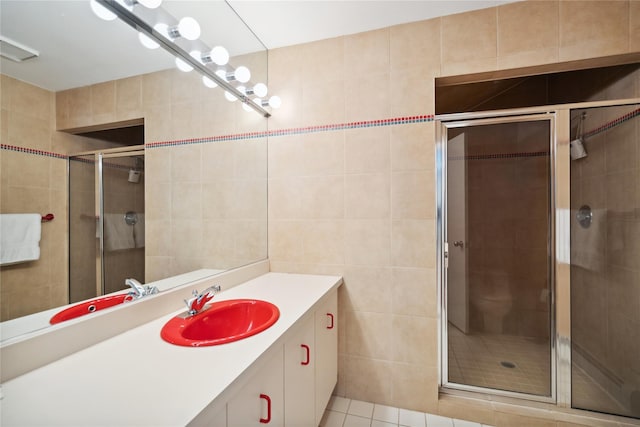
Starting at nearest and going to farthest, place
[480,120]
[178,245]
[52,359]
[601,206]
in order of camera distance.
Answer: [52,359] < [178,245] < [601,206] < [480,120]

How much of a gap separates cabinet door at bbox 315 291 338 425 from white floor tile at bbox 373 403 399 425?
0.28m

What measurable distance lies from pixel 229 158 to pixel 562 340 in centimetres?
216

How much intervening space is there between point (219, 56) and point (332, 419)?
82.4 inches

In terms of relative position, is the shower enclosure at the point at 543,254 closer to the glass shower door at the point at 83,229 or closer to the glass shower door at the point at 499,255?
the glass shower door at the point at 499,255

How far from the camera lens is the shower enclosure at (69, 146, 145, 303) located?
865mm

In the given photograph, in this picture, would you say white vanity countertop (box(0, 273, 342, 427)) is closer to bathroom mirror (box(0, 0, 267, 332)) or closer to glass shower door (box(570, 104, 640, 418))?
bathroom mirror (box(0, 0, 267, 332))

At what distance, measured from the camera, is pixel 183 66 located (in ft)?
4.24

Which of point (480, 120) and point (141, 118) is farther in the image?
point (480, 120)

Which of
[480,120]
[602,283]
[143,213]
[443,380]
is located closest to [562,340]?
[602,283]

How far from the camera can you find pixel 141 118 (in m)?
1.09

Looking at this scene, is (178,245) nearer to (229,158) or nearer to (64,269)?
(64,269)

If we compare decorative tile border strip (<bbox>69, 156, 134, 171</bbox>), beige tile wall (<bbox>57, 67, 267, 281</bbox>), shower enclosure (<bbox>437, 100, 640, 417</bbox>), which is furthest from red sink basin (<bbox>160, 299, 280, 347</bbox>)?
shower enclosure (<bbox>437, 100, 640, 417</bbox>)

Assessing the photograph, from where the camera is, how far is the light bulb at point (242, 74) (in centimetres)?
154

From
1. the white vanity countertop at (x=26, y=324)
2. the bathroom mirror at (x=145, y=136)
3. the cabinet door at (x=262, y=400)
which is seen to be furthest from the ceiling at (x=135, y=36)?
the cabinet door at (x=262, y=400)
